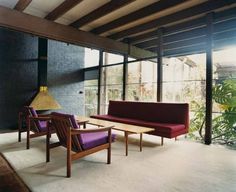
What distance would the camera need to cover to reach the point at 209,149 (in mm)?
3848

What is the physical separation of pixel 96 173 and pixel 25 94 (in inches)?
177

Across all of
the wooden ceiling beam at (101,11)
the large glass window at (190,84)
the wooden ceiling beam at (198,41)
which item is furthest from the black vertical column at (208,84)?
the wooden ceiling beam at (101,11)

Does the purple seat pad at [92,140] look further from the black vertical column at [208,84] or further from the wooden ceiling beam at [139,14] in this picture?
the wooden ceiling beam at [139,14]

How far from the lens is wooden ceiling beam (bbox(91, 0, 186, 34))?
4.00 metres

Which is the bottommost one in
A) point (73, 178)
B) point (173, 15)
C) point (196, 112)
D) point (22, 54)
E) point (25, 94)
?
point (73, 178)

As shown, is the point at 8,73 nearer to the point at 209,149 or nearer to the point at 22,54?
the point at 22,54

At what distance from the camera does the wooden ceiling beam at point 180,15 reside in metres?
3.92

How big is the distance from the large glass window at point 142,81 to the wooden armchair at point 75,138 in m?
3.23

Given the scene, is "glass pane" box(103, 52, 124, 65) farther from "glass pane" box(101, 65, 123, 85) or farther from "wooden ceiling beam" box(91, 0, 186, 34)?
"wooden ceiling beam" box(91, 0, 186, 34)

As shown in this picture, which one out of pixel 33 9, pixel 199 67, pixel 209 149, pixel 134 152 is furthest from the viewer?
pixel 199 67

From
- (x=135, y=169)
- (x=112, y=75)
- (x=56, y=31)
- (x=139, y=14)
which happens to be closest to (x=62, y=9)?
(x=56, y=31)

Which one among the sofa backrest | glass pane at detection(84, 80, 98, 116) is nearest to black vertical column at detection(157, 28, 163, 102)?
the sofa backrest

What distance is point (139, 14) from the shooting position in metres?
4.50

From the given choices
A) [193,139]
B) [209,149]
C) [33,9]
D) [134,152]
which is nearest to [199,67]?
[193,139]
